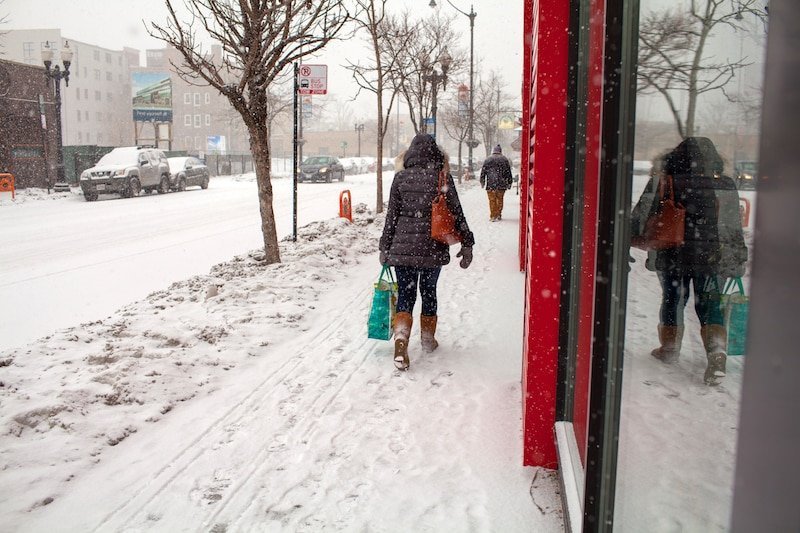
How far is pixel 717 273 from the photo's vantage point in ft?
3.91

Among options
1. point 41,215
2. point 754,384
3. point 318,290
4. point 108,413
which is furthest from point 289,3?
point 41,215

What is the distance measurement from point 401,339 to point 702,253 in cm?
399

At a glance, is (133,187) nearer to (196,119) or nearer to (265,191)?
(265,191)

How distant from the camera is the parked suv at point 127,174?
22844 millimetres

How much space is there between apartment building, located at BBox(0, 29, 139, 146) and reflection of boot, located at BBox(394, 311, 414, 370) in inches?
3937

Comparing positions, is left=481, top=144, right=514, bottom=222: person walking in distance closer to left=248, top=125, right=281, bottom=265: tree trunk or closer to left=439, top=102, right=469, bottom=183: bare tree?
left=248, top=125, right=281, bottom=265: tree trunk

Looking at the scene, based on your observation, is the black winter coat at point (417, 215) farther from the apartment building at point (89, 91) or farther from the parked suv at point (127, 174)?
the apartment building at point (89, 91)

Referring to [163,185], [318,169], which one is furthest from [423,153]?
[318,169]

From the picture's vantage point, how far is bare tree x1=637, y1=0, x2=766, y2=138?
1.10 metres

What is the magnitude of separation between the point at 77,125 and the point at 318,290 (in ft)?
347

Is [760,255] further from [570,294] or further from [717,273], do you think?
[570,294]

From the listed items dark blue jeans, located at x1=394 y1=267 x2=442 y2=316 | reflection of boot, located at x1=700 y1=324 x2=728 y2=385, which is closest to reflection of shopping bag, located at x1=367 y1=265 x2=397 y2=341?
dark blue jeans, located at x1=394 y1=267 x2=442 y2=316

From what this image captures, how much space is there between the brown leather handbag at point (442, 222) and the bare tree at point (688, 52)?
3.38 m

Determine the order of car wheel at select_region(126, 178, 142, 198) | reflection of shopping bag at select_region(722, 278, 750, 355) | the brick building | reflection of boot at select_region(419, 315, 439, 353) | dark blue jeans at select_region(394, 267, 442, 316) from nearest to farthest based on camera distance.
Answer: reflection of shopping bag at select_region(722, 278, 750, 355) < dark blue jeans at select_region(394, 267, 442, 316) < reflection of boot at select_region(419, 315, 439, 353) < car wheel at select_region(126, 178, 142, 198) < the brick building
